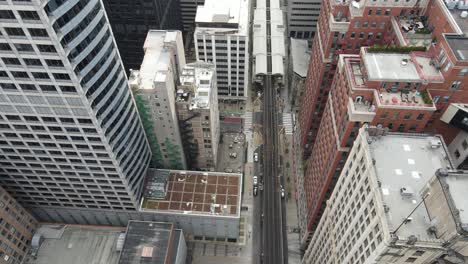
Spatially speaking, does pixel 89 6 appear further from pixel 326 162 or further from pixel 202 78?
pixel 326 162

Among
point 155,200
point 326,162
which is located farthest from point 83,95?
point 326,162

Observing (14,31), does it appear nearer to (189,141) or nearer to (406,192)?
(189,141)

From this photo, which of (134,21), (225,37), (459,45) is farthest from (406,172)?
(134,21)

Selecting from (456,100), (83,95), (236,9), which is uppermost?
(236,9)

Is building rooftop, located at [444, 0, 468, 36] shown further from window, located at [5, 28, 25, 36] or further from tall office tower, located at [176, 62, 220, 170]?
window, located at [5, 28, 25, 36]

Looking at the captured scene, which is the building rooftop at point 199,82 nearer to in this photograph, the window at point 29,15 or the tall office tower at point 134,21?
the tall office tower at point 134,21

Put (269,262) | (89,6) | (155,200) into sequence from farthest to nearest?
(269,262)
(155,200)
(89,6)

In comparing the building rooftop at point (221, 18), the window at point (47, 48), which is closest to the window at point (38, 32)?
the window at point (47, 48)
